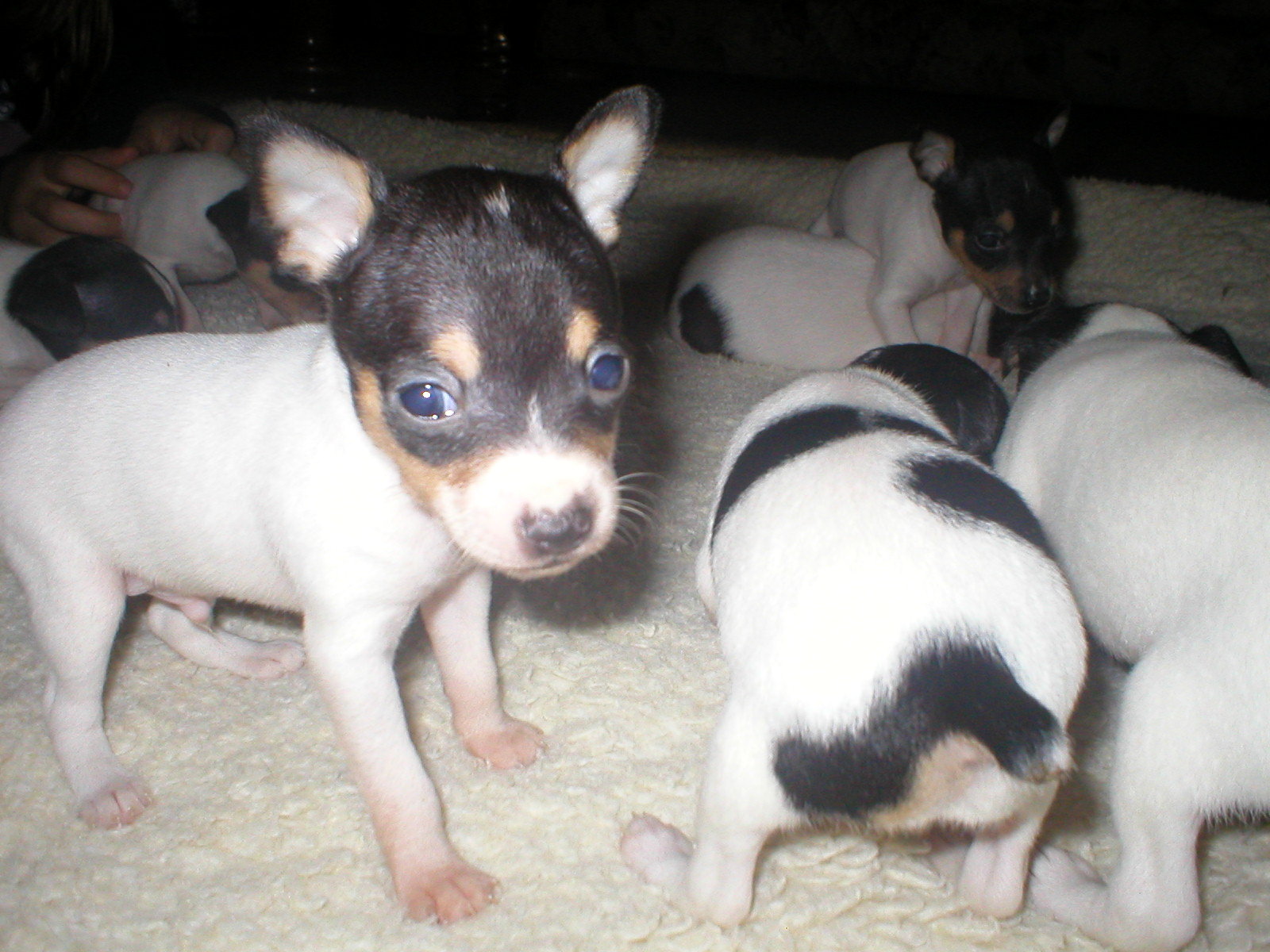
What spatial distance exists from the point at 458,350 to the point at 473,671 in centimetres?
89

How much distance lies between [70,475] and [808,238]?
3.83 m

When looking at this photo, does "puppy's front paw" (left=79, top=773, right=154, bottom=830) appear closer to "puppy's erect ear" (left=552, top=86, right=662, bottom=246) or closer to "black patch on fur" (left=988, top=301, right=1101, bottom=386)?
"puppy's erect ear" (left=552, top=86, right=662, bottom=246)

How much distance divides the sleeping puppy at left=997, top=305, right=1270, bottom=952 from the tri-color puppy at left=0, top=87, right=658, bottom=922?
42.1 inches

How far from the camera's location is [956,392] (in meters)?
2.75

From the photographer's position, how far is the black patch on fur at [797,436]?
203 cm

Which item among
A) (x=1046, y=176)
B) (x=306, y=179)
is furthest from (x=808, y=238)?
(x=306, y=179)

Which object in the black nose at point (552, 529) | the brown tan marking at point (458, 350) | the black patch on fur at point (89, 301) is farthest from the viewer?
the black patch on fur at point (89, 301)

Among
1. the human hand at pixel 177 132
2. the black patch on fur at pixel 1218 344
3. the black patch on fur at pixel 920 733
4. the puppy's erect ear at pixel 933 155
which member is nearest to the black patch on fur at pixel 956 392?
the black patch on fur at pixel 1218 344

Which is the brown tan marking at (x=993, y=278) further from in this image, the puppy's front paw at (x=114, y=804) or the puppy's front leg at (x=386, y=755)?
the puppy's front paw at (x=114, y=804)

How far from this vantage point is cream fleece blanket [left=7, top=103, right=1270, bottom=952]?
6.31 feet

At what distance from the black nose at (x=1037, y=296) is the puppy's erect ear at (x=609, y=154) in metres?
2.57

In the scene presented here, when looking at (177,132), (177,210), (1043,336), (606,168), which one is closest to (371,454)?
(606,168)

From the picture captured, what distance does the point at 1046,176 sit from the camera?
4352 millimetres

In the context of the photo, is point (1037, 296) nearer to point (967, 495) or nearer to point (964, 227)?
point (964, 227)
